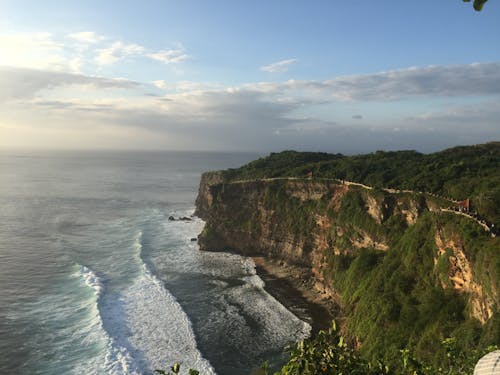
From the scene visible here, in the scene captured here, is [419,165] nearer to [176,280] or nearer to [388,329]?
[388,329]

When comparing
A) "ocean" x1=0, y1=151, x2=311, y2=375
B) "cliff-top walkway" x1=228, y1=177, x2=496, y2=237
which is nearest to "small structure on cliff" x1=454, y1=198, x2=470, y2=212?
"cliff-top walkway" x1=228, y1=177, x2=496, y2=237

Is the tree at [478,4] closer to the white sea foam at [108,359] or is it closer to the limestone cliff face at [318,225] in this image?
the limestone cliff face at [318,225]

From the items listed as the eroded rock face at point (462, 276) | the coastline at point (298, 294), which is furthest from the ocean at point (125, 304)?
the eroded rock face at point (462, 276)

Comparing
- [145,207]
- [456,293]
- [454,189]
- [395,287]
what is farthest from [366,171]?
[145,207]

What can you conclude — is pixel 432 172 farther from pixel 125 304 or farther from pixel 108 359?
pixel 108 359

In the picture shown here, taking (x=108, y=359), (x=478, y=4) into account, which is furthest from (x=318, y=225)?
(x=478, y=4)

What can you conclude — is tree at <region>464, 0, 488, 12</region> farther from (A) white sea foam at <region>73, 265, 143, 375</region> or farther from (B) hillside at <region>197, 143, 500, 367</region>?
(A) white sea foam at <region>73, 265, 143, 375</region>
